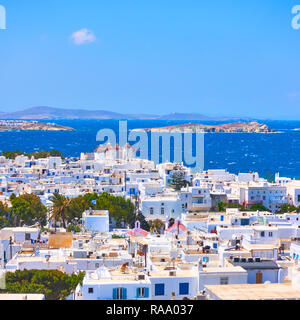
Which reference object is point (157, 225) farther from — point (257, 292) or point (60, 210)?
point (257, 292)

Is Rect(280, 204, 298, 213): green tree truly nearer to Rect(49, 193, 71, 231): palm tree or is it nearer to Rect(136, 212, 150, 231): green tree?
Rect(136, 212, 150, 231): green tree

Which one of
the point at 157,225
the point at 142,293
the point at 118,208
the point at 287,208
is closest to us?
the point at 142,293

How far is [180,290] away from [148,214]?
449 inches

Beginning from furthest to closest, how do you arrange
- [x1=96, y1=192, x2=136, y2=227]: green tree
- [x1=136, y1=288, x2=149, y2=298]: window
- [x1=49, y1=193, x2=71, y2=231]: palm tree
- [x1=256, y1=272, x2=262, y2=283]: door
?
[x1=96, y1=192, x2=136, y2=227]: green tree, [x1=49, y1=193, x2=71, y2=231]: palm tree, [x1=256, y1=272, x2=262, y2=283]: door, [x1=136, y1=288, x2=149, y2=298]: window

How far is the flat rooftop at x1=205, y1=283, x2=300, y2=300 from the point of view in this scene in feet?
14.7

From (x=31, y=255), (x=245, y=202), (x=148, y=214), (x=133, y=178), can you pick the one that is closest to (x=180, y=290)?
(x=31, y=255)

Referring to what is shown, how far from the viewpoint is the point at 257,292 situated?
186 inches

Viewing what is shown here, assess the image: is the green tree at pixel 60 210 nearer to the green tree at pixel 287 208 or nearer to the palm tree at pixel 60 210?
the palm tree at pixel 60 210

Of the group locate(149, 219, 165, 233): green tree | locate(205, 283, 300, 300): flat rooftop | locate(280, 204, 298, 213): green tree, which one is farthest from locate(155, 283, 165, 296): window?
locate(280, 204, 298, 213): green tree

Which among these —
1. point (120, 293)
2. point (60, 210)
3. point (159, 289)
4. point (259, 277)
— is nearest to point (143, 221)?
point (60, 210)
